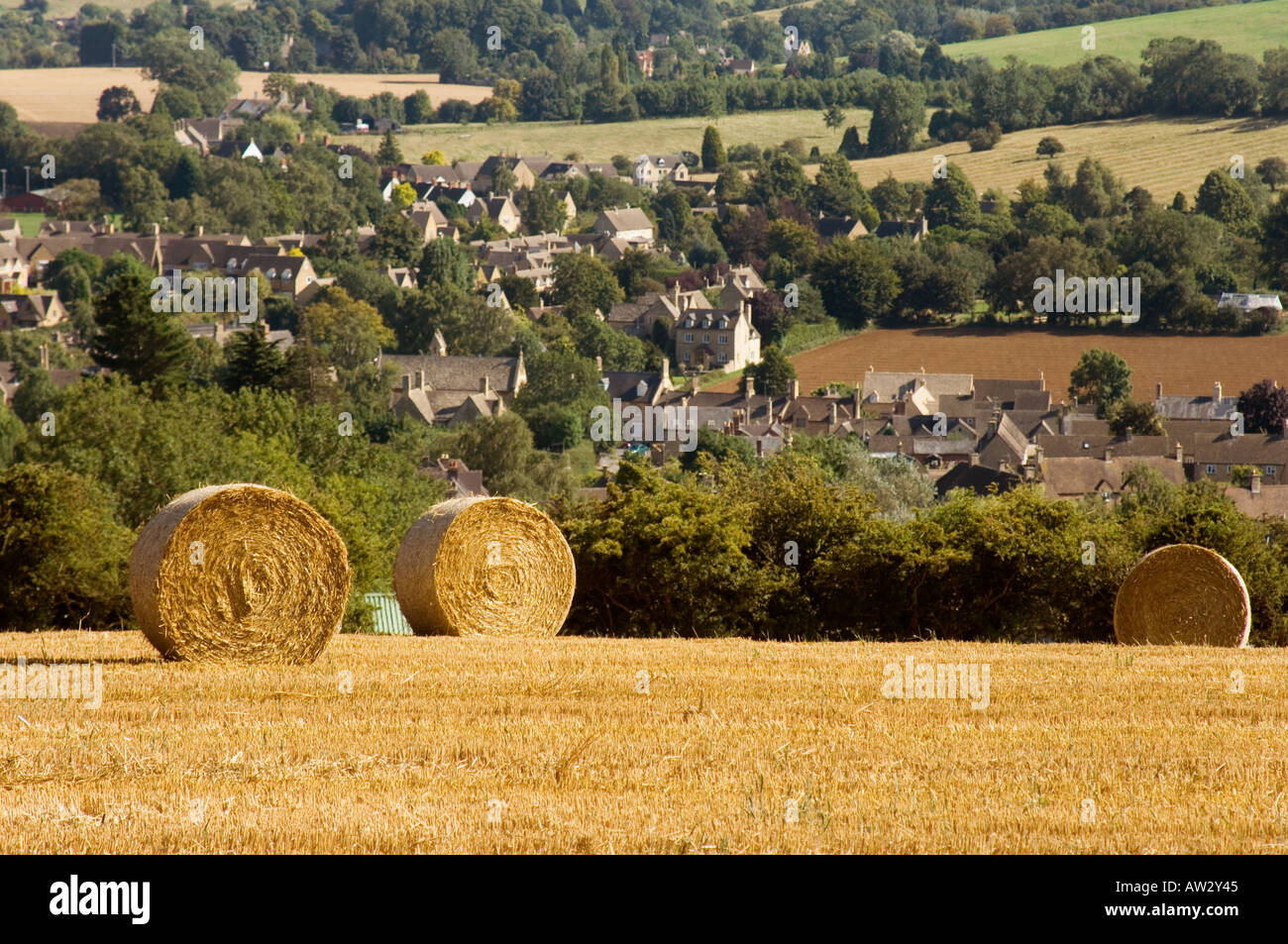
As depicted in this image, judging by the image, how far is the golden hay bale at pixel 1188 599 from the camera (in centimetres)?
2234

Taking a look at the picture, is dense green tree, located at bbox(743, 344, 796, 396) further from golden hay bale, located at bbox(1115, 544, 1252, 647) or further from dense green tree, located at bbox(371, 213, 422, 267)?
golden hay bale, located at bbox(1115, 544, 1252, 647)

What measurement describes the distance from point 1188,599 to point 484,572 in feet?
29.1

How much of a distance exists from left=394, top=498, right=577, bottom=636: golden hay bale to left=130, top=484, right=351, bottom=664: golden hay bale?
402cm

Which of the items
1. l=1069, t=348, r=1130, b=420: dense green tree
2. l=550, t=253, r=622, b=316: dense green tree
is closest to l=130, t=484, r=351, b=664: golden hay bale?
l=1069, t=348, r=1130, b=420: dense green tree

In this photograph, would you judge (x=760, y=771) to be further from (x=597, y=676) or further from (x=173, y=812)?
(x=597, y=676)

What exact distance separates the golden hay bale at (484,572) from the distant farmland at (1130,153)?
438 ft

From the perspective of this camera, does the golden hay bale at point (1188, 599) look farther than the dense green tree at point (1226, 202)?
No

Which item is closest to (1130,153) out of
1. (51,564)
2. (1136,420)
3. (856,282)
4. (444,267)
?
(856,282)

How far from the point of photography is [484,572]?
22.6 metres

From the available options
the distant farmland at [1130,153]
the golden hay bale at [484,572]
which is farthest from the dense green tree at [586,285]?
the golden hay bale at [484,572]

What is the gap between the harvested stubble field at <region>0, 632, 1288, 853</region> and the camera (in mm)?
10133

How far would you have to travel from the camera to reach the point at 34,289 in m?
136

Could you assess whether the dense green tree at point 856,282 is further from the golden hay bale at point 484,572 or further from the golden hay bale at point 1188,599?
the golden hay bale at point 484,572
